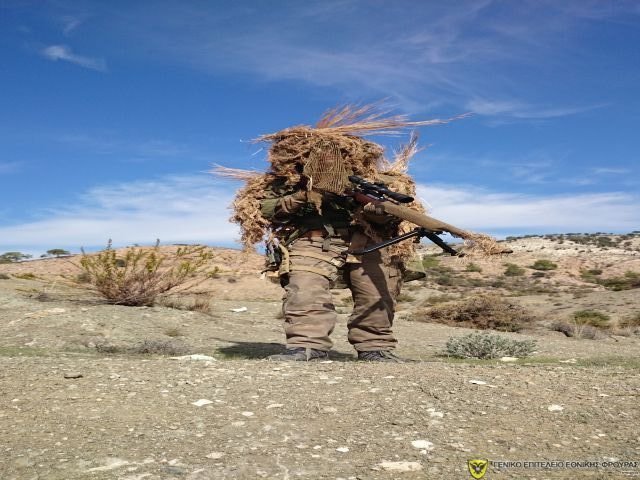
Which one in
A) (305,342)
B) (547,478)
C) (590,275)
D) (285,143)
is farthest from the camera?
(590,275)

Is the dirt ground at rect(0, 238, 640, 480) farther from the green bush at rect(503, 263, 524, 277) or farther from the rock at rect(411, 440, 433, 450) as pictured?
the green bush at rect(503, 263, 524, 277)

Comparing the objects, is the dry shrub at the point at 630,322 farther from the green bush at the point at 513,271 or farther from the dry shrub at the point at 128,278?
the green bush at the point at 513,271

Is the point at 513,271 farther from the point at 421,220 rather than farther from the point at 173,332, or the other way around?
the point at 421,220

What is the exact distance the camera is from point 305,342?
6055 millimetres

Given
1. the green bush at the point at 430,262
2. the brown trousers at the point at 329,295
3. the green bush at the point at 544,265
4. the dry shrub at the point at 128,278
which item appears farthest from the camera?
the green bush at the point at 430,262

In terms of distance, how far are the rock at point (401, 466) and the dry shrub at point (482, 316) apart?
11525 mm

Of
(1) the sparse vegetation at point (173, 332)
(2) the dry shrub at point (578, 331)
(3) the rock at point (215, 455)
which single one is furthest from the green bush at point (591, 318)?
(3) the rock at point (215, 455)

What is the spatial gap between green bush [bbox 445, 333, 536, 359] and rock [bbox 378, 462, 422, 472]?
4.85 metres

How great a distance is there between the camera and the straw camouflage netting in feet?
20.4

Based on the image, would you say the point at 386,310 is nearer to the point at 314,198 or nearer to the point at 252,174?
the point at 314,198

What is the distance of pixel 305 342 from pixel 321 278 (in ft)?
2.00

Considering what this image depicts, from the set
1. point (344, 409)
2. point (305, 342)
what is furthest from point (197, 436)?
point (305, 342)

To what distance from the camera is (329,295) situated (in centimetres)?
625

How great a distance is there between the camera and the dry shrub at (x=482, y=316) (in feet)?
47.7
